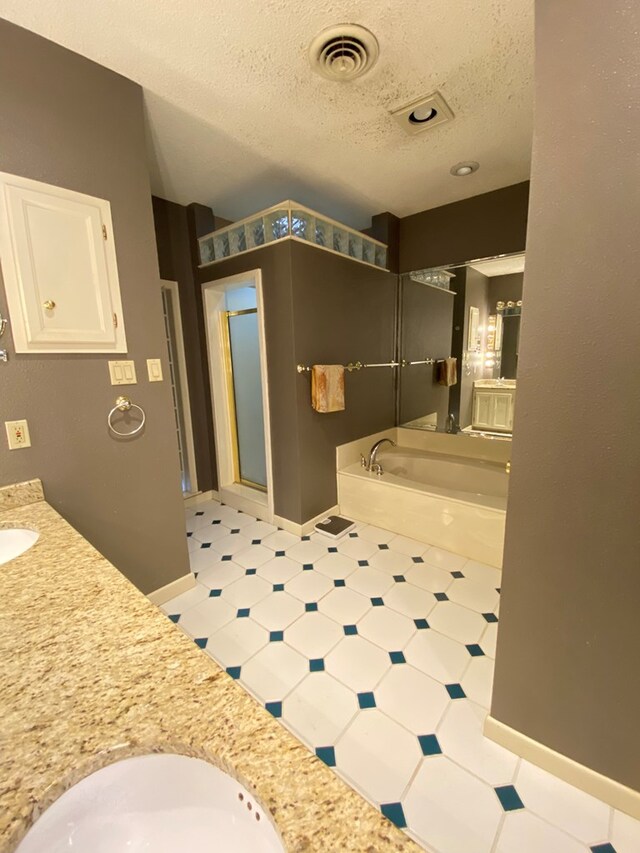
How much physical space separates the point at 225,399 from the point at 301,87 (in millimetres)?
2239

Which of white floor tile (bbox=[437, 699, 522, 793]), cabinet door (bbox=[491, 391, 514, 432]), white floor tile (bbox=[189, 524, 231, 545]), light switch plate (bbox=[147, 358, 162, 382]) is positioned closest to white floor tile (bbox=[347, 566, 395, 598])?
white floor tile (bbox=[437, 699, 522, 793])

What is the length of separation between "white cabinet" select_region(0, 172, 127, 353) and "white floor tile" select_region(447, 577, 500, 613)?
2.24 meters

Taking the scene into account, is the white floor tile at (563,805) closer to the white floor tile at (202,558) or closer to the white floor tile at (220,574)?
the white floor tile at (220,574)

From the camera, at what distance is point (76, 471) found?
163 cm

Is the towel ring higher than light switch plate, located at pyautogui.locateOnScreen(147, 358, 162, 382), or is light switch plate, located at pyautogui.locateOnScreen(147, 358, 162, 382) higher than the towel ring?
light switch plate, located at pyautogui.locateOnScreen(147, 358, 162, 382)

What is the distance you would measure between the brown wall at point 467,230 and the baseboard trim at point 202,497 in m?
2.85

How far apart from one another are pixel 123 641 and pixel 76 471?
1194 millimetres

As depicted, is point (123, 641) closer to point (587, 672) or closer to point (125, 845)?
point (125, 845)

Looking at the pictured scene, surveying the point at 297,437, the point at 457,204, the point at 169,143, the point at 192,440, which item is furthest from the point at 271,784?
the point at 457,204

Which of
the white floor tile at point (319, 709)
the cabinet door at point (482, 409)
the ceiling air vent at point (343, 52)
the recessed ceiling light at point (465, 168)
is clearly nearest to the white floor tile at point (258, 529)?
the white floor tile at point (319, 709)

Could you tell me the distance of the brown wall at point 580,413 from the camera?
2.83 ft

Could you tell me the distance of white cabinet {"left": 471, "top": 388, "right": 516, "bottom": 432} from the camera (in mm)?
3092


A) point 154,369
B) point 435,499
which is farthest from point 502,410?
point 154,369

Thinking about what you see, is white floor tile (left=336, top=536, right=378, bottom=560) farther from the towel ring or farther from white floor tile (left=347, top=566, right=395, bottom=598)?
the towel ring
